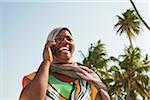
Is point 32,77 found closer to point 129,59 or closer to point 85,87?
point 85,87

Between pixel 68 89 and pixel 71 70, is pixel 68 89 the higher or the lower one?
the lower one

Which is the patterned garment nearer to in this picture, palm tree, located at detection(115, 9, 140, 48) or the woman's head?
the woman's head

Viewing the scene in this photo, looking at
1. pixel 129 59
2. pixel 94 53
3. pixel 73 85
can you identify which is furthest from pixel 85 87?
pixel 94 53

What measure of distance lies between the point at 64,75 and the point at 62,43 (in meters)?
0.23

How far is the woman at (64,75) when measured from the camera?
2654 mm

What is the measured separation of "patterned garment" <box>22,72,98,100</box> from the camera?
264 cm

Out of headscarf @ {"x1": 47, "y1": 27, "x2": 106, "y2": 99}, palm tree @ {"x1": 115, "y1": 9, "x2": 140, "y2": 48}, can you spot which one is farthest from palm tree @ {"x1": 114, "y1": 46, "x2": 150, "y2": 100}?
headscarf @ {"x1": 47, "y1": 27, "x2": 106, "y2": 99}

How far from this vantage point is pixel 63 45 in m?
2.77

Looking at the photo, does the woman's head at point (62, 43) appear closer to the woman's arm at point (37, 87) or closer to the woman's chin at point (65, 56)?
the woman's chin at point (65, 56)

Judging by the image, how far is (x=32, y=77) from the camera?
272 cm

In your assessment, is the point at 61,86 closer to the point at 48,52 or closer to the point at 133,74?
the point at 48,52

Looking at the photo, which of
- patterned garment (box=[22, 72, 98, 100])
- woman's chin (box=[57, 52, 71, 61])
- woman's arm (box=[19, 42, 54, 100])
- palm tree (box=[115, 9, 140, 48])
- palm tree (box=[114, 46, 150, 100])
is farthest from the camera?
palm tree (box=[115, 9, 140, 48])

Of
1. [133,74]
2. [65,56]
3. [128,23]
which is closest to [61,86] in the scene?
[65,56]

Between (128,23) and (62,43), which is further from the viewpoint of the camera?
(128,23)
